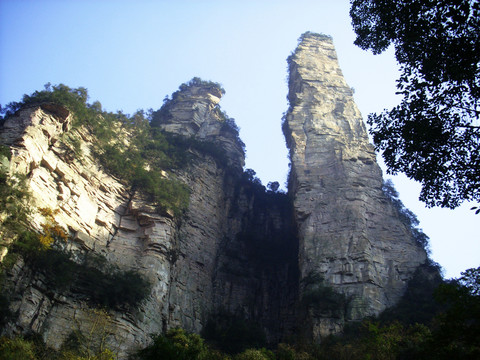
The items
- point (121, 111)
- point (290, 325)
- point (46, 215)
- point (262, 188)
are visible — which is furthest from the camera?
point (262, 188)

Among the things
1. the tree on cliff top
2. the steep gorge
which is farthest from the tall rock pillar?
the tree on cliff top

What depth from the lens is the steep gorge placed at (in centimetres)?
2302

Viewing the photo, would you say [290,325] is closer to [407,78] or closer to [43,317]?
[43,317]

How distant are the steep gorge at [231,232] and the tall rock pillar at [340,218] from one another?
8 cm

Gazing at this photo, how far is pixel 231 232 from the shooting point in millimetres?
35250

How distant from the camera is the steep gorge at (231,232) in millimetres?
23016

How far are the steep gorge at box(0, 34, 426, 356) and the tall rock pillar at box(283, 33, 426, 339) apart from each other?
0.08 metres

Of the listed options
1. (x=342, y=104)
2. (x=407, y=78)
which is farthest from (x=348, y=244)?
(x=407, y=78)

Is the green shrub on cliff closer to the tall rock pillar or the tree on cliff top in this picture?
the tall rock pillar

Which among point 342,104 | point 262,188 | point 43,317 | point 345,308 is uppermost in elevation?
point 342,104

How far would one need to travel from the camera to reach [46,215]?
22469 millimetres

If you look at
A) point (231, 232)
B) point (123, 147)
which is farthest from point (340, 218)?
point (123, 147)

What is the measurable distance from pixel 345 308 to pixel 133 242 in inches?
468

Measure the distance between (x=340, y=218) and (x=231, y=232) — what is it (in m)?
8.39
